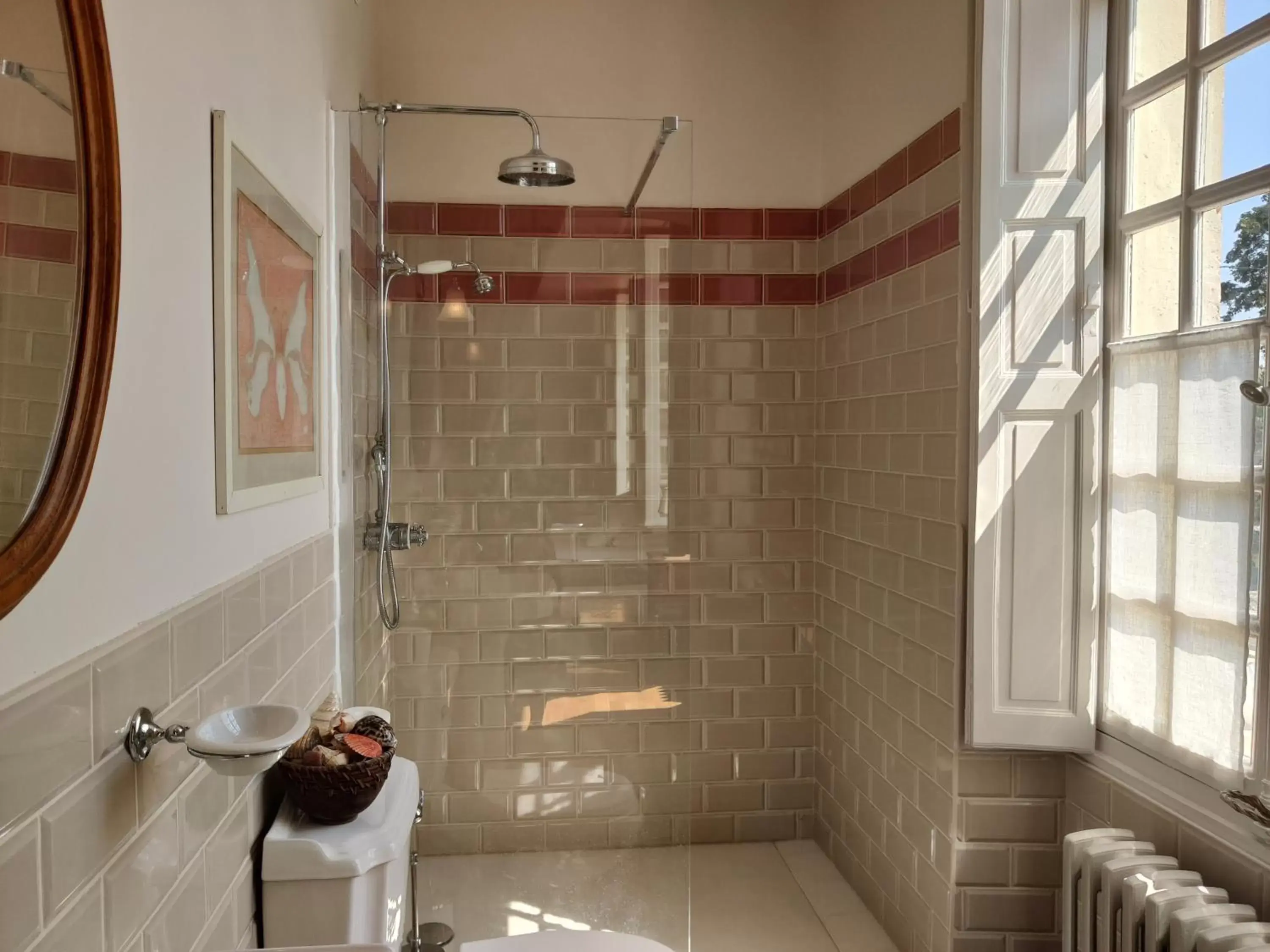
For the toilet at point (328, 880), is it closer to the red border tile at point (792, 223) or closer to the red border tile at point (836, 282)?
the red border tile at point (836, 282)

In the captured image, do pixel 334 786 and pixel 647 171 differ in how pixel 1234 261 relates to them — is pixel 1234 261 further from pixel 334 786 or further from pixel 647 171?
pixel 334 786

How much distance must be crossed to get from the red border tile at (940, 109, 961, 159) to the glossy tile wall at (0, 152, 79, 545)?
2.03m

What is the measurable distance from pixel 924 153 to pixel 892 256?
1.00 ft

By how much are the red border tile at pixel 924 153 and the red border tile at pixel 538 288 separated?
3.25 ft

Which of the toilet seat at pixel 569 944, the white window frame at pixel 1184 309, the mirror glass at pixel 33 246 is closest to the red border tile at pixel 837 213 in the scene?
the white window frame at pixel 1184 309

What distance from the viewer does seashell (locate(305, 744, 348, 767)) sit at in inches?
65.5

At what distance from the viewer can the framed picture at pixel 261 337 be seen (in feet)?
4.73

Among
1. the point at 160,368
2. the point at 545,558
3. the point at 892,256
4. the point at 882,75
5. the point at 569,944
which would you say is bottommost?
the point at 569,944

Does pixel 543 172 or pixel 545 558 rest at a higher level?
pixel 543 172

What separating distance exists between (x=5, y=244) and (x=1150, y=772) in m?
2.18

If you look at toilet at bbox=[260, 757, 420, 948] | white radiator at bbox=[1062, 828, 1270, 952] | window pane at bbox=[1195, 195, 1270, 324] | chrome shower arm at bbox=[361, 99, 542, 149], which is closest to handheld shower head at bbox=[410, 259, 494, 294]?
chrome shower arm at bbox=[361, 99, 542, 149]

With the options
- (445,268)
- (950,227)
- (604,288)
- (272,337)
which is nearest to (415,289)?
(445,268)

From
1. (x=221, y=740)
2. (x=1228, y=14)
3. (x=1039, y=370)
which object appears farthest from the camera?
(x=1039, y=370)

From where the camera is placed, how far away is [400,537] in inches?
99.3
